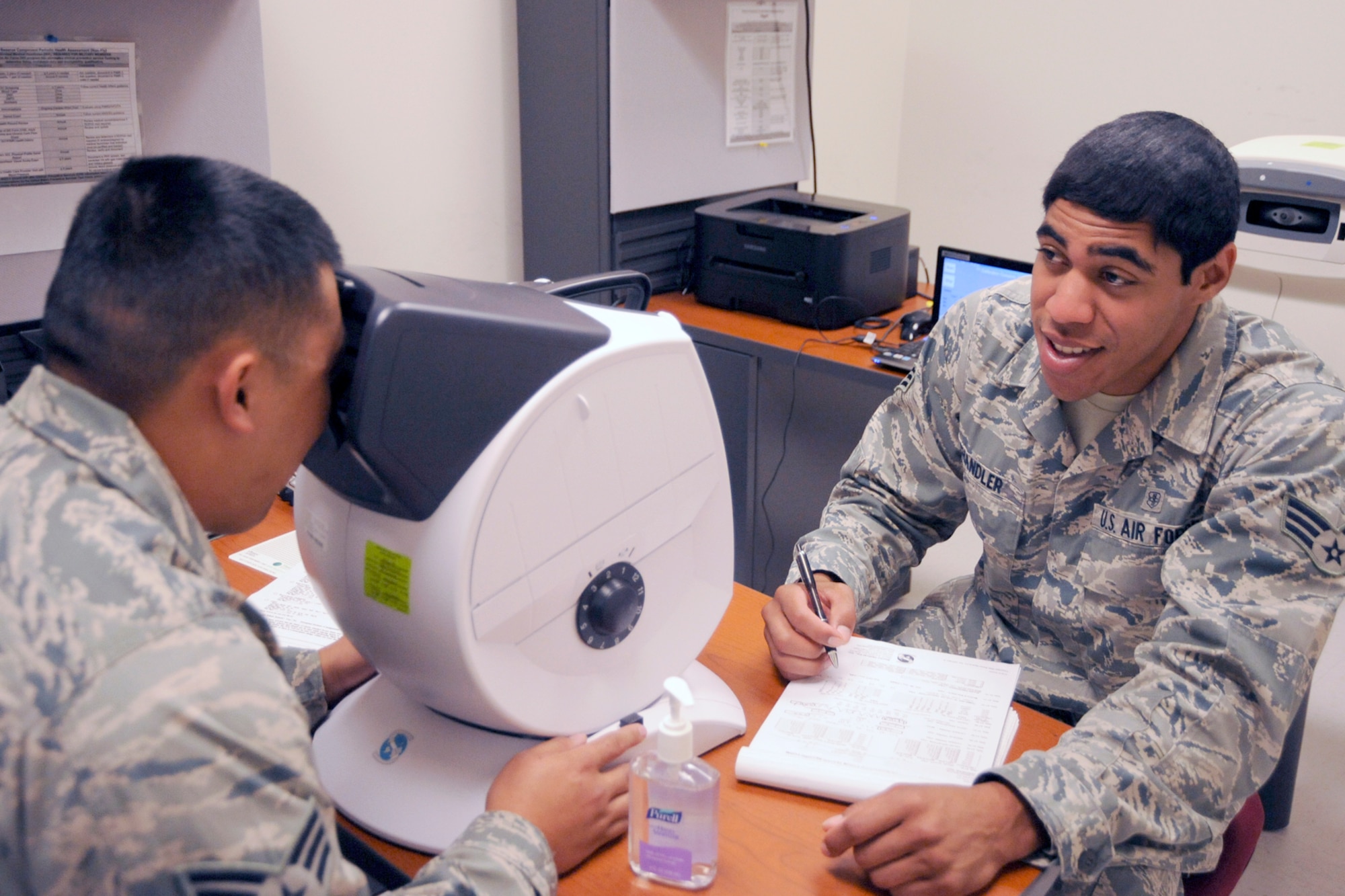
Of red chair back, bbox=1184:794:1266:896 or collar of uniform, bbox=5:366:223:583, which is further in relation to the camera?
red chair back, bbox=1184:794:1266:896

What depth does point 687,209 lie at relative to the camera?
8.52 ft

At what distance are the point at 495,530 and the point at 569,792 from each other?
0.22 metres

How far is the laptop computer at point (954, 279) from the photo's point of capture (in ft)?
6.97

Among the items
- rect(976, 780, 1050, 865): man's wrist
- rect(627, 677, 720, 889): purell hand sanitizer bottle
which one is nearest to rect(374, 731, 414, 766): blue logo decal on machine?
rect(627, 677, 720, 889): purell hand sanitizer bottle

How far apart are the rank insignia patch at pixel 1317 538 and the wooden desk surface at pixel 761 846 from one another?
0.29m

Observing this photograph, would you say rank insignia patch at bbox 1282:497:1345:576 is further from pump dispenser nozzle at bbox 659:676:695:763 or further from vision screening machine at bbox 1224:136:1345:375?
vision screening machine at bbox 1224:136:1345:375

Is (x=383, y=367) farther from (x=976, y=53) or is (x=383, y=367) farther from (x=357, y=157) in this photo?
(x=976, y=53)

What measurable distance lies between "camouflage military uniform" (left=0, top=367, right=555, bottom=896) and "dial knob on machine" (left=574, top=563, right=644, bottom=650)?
0.28 m

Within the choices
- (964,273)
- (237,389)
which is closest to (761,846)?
(237,389)

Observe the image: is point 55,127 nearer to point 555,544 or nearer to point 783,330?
point 555,544

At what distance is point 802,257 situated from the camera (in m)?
2.35

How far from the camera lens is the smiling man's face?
3.64 feet

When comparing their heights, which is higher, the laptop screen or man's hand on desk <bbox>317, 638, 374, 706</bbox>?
the laptop screen

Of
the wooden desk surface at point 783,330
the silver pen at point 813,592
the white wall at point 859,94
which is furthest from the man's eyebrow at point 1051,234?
the white wall at point 859,94
